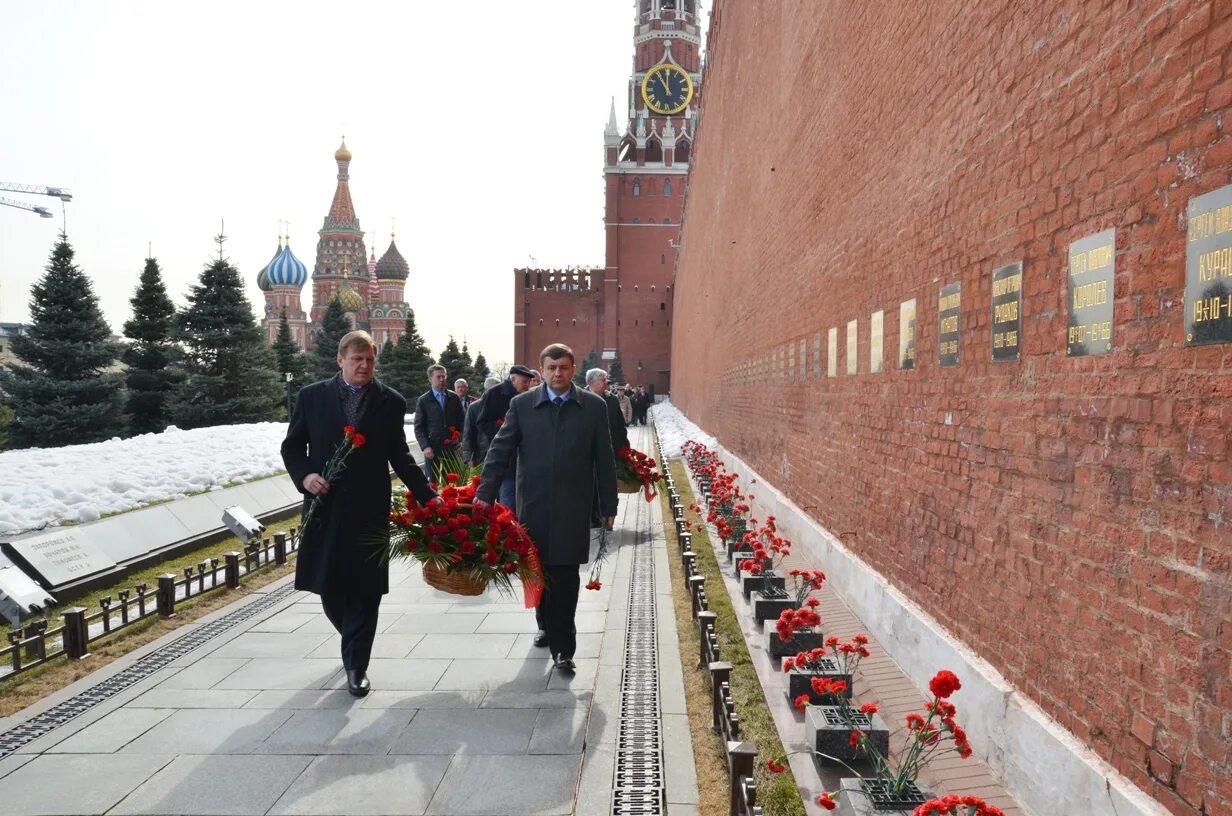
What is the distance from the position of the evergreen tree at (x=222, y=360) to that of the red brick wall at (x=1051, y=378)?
28687 millimetres

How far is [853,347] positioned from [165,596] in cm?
528

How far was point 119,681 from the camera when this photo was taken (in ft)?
15.7

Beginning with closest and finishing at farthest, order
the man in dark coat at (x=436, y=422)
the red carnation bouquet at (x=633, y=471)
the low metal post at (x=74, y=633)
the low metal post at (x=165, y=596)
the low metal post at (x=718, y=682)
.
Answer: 1. the low metal post at (x=718, y=682)
2. the low metal post at (x=74, y=633)
3. the low metal post at (x=165, y=596)
4. the man in dark coat at (x=436, y=422)
5. the red carnation bouquet at (x=633, y=471)

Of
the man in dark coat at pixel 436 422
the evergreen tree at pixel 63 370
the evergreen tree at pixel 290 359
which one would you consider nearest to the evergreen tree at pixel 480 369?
the evergreen tree at pixel 290 359

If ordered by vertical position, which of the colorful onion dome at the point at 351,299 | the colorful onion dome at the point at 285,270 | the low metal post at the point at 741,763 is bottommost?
the low metal post at the point at 741,763

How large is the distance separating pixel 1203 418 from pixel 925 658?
103 inches

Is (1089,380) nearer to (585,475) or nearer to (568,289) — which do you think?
(585,475)

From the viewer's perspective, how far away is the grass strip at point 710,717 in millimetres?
3475

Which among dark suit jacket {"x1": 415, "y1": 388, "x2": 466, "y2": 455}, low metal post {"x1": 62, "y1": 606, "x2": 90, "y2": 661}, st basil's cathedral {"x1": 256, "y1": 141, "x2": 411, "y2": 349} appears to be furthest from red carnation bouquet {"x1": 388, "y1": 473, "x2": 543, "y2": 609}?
st basil's cathedral {"x1": 256, "y1": 141, "x2": 411, "y2": 349}

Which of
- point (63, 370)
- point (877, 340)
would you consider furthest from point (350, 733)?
point (63, 370)

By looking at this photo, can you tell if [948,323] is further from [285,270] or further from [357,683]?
[285,270]

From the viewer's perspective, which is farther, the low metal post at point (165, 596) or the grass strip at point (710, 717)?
the low metal post at point (165, 596)

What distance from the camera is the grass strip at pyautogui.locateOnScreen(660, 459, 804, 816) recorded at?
11.4ft

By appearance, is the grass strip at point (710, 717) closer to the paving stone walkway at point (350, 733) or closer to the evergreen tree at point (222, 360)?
the paving stone walkway at point (350, 733)
